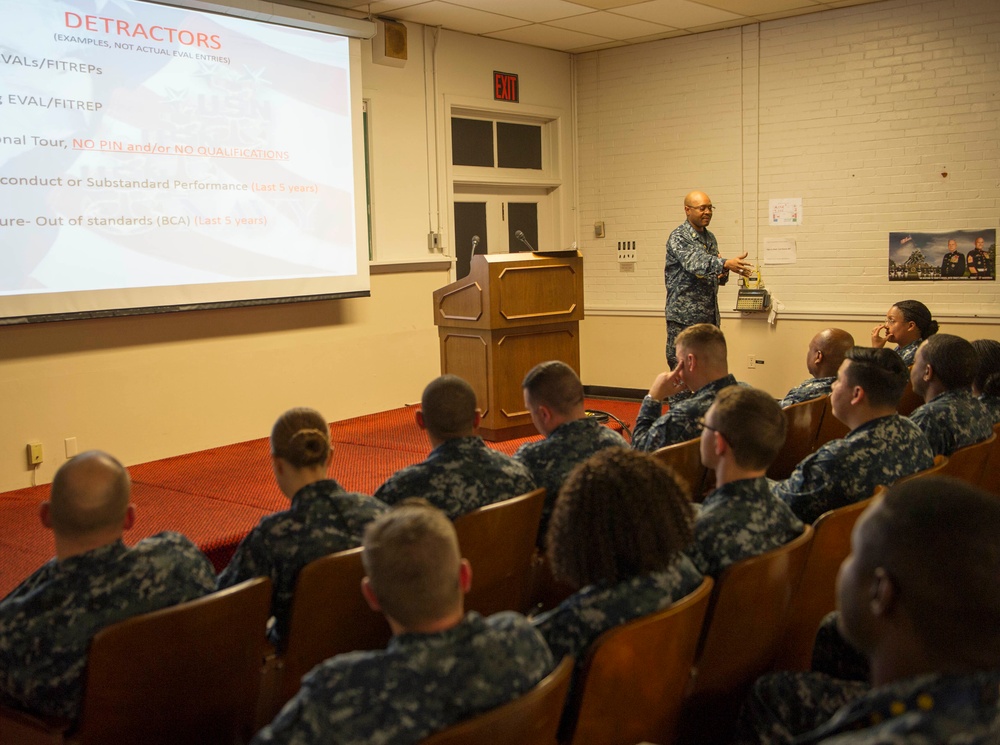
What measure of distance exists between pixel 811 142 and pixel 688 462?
4879mm

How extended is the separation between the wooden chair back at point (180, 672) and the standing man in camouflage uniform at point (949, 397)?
2.63 m

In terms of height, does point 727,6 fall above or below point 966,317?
above

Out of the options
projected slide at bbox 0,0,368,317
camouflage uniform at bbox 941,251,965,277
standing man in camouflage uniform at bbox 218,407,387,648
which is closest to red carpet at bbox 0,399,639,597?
projected slide at bbox 0,0,368,317

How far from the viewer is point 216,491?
4836mm

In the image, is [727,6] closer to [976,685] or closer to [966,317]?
[966,317]

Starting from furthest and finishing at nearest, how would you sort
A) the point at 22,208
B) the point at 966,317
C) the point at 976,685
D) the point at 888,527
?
the point at 966,317
the point at 22,208
the point at 888,527
the point at 976,685

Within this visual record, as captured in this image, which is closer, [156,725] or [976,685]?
[976,685]

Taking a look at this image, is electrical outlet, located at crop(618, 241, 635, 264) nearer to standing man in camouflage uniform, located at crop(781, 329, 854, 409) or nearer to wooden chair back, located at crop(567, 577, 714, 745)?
standing man in camouflage uniform, located at crop(781, 329, 854, 409)

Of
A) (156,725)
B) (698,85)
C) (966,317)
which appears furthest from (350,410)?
(156,725)

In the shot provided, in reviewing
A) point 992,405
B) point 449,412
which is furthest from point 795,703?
point 992,405

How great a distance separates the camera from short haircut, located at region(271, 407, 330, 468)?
243 cm

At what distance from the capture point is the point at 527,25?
7.37 m

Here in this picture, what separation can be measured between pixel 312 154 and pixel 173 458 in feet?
7.12

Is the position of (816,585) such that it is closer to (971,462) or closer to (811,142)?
(971,462)
